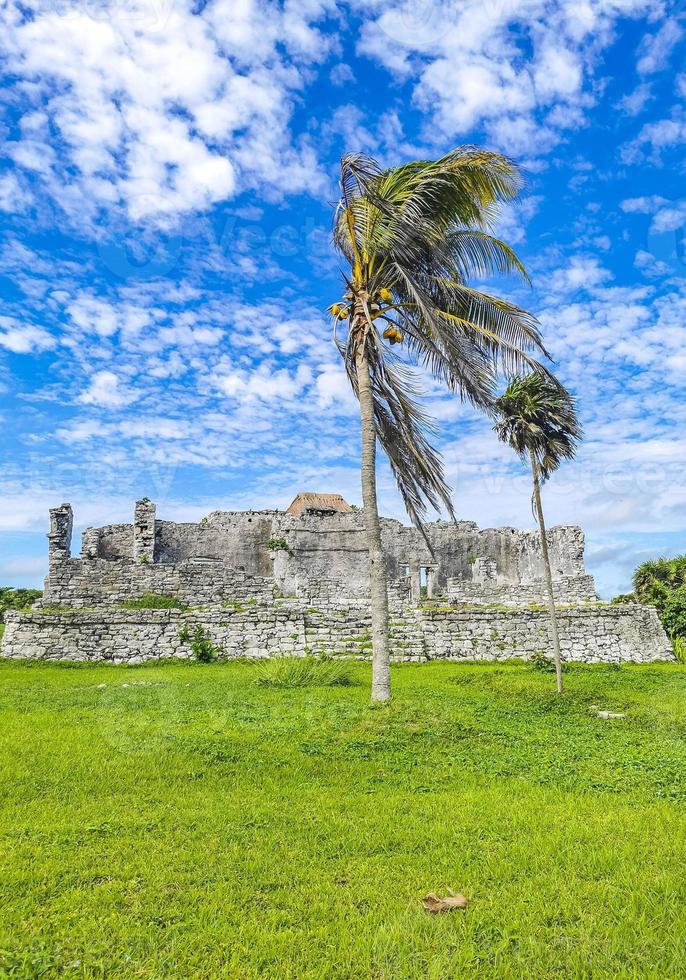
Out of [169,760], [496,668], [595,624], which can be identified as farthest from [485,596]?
[169,760]

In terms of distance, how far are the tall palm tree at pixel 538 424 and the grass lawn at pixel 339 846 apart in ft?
23.6

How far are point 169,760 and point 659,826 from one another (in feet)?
16.6

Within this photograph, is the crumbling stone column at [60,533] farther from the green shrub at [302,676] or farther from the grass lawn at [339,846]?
the grass lawn at [339,846]

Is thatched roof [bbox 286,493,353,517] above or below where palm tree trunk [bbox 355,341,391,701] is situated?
above

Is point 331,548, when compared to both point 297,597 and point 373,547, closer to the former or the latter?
point 297,597

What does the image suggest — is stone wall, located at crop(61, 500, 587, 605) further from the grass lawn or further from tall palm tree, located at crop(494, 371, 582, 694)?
the grass lawn

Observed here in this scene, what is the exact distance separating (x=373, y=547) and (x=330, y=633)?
9.85m

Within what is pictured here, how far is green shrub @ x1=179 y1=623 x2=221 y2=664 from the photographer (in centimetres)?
1914

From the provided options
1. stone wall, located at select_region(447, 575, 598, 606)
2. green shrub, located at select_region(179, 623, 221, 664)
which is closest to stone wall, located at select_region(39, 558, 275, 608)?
green shrub, located at select_region(179, 623, 221, 664)

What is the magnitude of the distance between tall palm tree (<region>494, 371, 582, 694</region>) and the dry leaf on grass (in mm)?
11519

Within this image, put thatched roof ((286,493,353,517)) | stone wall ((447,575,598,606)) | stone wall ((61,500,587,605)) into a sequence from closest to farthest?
stone wall ((447,575,598,606)) < stone wall ((61,500,587,605)) < thatched roof ((286,493,353,517))

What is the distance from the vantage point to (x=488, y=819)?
5.45 metres

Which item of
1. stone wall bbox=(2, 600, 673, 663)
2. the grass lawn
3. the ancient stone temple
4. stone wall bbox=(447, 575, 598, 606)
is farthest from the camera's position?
stone wall bbox=(447, 575, 598, 606)

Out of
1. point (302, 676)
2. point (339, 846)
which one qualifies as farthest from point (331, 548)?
point (339, 846)
